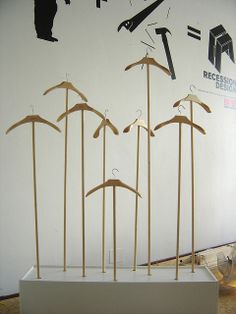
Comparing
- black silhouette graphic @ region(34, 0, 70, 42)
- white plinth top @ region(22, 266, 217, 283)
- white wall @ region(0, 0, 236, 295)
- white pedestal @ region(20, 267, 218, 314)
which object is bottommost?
white pedestal @ region(20, 267, 218, 314)

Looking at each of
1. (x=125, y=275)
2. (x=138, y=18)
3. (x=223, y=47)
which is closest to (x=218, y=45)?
(x=223, y=47)

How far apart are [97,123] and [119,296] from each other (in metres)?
0.84

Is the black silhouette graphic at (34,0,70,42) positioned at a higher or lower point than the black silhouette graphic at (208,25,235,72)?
lower

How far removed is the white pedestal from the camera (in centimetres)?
100

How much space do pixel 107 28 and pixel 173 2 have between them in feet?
1.77

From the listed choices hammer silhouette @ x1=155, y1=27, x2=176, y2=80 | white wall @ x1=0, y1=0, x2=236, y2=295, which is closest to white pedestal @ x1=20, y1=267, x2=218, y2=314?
white wall @ x1=0, y1=0, x2=236, y2=295

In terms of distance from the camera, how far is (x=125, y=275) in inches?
42.6

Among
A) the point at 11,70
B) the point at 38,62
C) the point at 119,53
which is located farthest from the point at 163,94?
the point at 11,70

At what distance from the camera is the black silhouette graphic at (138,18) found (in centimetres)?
157

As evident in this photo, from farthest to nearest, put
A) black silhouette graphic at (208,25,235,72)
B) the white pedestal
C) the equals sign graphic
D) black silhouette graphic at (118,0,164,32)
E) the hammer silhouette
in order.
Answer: black silhouette graphic at (208,25,235,72) → the equals sign graphic → the hammer silhouette → black silhouette graphic at (118,0,164,32) → the white pedestal

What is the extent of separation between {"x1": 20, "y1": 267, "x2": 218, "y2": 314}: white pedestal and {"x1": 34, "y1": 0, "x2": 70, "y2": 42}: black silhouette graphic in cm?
106

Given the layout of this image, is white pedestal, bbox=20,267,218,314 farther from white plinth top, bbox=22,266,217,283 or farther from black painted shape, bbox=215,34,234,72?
black painted shape, bbox=215,34,234,72

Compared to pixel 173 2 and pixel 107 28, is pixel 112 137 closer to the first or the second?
pixel 107 28

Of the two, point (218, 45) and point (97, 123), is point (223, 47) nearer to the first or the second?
point (218, 45)
